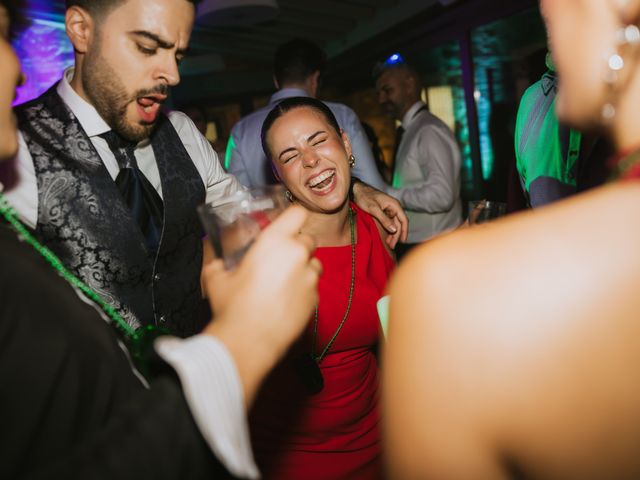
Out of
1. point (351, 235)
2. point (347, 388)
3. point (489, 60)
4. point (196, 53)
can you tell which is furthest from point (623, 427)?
point (196, 53)

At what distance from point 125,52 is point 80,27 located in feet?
0.70

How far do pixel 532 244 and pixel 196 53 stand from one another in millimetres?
9319

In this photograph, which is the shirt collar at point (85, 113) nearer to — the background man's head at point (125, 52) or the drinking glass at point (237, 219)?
the background man's head at point (125, 52)

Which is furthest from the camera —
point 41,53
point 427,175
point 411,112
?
point 41,53

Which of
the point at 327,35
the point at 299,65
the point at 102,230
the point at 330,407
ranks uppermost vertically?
the point at 327,35

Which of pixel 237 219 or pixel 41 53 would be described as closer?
pixel 237 219

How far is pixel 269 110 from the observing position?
3236mm

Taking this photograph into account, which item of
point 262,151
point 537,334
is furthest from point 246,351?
point 262,151

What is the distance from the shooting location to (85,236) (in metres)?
1.50

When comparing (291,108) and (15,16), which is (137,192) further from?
(291,108)

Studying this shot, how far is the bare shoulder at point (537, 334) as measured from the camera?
610 mm

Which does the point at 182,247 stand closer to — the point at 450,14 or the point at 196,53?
the point at 450,14

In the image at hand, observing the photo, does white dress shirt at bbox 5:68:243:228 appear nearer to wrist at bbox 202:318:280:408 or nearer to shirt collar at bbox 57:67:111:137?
shirt collar at bbox 57:67:111:137

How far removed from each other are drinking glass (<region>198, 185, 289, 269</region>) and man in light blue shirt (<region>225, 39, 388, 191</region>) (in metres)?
2.26
